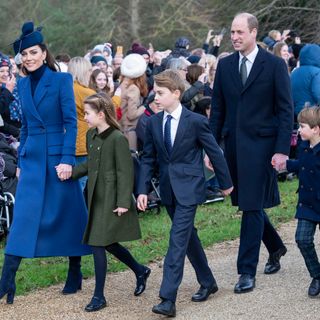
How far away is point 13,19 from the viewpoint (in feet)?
100

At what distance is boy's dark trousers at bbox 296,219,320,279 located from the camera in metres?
6.96

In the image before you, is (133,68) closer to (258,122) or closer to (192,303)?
(258,122)

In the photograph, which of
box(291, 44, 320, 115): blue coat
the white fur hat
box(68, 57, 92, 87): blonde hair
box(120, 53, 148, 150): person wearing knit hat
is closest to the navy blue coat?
box(68, 57, 92, 87): blonde hair

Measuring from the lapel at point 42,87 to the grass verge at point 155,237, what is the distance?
1.58 m

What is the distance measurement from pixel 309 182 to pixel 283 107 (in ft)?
2.03

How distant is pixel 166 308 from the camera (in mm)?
6457

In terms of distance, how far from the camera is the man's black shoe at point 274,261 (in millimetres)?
7711

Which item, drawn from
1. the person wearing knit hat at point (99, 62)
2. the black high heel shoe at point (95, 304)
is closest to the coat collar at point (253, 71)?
the black high heel shoe at point (95, 304)

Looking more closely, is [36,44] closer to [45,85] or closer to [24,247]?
[45,85]

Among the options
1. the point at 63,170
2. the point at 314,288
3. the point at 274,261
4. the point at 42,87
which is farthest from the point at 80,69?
the point at 314,288

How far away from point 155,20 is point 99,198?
24.5 metres

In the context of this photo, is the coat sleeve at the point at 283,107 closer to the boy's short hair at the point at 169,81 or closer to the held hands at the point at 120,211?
the boy's short hair at the point at 169,81

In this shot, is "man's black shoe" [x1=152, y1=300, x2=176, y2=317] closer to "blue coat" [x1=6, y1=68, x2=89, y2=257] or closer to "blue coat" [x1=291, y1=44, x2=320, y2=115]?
"blue coat" [x1=6, y1=68, x2=89, y2=257]

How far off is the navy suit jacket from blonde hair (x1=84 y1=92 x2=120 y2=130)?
A: 39 cm
